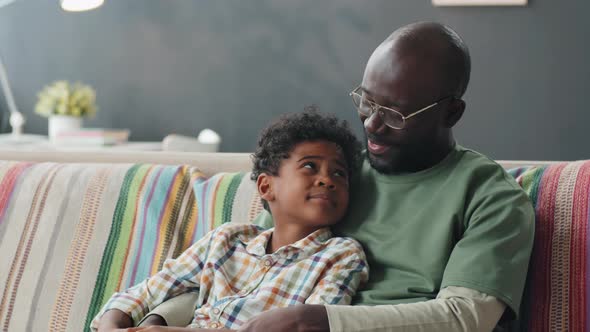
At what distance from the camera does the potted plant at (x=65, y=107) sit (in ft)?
13.4

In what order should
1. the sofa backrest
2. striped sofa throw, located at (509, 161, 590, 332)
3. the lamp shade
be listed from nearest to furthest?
striped sofa throw, located at (509, 161, 590, 332) → the sofa backrest → the lamp shade

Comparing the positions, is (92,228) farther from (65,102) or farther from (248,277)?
(65,102)

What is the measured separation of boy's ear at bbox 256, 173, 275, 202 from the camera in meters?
1.60

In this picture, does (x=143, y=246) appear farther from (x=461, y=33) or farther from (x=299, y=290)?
(x=461, y=33)

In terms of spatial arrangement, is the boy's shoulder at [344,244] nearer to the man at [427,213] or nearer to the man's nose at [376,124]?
the man at [427,213]

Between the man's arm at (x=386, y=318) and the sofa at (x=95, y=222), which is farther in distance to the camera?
the sofa at (x=95, y=222)

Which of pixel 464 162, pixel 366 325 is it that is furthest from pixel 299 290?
pixel 464 162

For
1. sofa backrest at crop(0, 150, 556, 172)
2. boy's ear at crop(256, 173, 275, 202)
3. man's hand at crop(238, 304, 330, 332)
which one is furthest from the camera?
sofa backrest at crop(0, 150, 556, 172)

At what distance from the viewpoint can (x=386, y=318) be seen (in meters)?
1.23

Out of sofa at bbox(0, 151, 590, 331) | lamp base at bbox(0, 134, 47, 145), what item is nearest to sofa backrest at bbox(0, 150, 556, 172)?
sofa at bbox(0, 151, 590, 331)

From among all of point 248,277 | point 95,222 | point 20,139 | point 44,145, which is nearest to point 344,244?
point 248,277

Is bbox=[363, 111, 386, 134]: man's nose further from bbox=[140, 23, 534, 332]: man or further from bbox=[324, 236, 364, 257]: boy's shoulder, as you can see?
bbox=[324, 236, 364, 257]: boy's shoulder

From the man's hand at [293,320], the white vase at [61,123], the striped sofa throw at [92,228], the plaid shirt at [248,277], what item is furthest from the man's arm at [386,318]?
the white vase at [61,123]

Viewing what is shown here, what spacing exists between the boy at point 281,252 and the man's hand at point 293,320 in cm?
15
